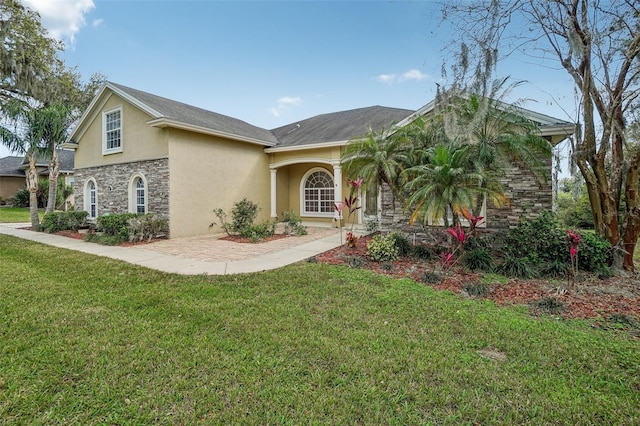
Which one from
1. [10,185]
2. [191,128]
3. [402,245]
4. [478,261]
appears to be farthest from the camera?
[10,185]

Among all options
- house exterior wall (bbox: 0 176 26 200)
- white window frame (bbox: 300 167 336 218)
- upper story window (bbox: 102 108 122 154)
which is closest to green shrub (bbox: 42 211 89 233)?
upper story window (bbox: 102 108 122 154)

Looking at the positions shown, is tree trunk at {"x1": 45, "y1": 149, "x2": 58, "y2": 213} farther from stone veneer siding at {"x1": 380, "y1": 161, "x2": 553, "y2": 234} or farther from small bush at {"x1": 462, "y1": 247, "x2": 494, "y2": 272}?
stone veneer siding at {"x1": 380, "y1": 161, "x2": 553, "y2": 234}

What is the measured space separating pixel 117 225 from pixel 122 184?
3.43 m

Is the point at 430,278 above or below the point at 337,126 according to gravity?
below

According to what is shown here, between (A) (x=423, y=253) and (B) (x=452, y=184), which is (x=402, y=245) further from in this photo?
(B) (x=452, y=184)

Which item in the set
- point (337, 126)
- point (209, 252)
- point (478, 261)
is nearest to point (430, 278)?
point (478, 261)

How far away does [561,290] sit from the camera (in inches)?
215

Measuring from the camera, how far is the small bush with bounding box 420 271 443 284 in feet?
19.7

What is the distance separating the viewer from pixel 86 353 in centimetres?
327

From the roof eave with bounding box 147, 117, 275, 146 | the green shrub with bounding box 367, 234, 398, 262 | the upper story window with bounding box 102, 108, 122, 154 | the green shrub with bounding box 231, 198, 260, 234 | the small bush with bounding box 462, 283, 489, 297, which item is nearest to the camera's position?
the small bush with bounding box 462, 283, 489, 297

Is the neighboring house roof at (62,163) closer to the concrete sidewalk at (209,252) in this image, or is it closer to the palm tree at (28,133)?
the palm tree at (28,133)

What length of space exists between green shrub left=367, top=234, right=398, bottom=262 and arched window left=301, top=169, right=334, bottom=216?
726cm

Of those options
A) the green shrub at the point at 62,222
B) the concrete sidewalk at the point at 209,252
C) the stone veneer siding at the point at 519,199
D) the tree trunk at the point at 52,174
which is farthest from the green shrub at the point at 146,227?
the stone veneer siding at the point at 519,199

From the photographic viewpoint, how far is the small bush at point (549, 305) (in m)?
4.60
